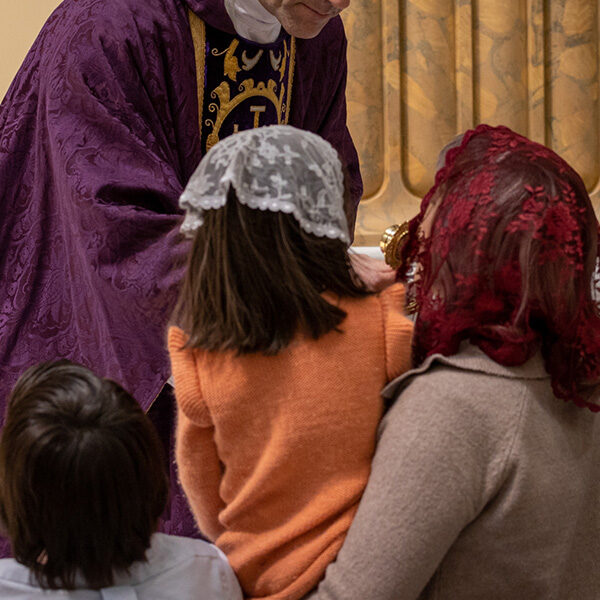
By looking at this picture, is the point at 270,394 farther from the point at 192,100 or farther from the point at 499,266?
the point at 192,100

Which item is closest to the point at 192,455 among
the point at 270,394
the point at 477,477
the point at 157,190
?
the point at 270,394

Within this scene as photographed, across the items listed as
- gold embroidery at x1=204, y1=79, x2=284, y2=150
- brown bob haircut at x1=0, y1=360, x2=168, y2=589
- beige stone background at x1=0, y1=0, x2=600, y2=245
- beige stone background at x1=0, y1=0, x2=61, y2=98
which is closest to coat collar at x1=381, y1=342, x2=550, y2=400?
brown bob haircut at x1=0, y1=360, x2=168, y2=589

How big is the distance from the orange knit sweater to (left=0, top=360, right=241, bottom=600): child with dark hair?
0.09 metres

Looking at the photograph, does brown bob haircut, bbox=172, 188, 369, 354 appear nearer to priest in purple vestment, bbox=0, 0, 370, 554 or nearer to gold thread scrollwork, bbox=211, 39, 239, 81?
priest in purple vestment, bbox=0, 0, 370, 554

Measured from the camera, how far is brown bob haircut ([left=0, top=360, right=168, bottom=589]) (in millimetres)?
1373

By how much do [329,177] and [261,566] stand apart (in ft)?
1.79

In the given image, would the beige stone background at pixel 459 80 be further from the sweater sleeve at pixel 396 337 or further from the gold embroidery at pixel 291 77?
the sweater sleeve at pixel 396 337

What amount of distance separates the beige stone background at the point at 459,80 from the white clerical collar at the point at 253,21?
127 cm

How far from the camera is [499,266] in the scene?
4.90 ft

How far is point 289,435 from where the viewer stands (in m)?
1.46

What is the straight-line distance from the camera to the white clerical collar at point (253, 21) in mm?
2512

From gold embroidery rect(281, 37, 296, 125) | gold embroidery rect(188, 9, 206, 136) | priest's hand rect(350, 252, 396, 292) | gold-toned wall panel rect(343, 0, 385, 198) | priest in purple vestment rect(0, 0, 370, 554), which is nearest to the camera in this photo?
priest's hand rect(350, 252, 396, 292)

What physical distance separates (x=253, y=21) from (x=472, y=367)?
1338 mm

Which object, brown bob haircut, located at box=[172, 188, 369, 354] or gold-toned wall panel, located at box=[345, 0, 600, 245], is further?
gold-toned wall panel, located at box=[345, 0, 600, 245]
